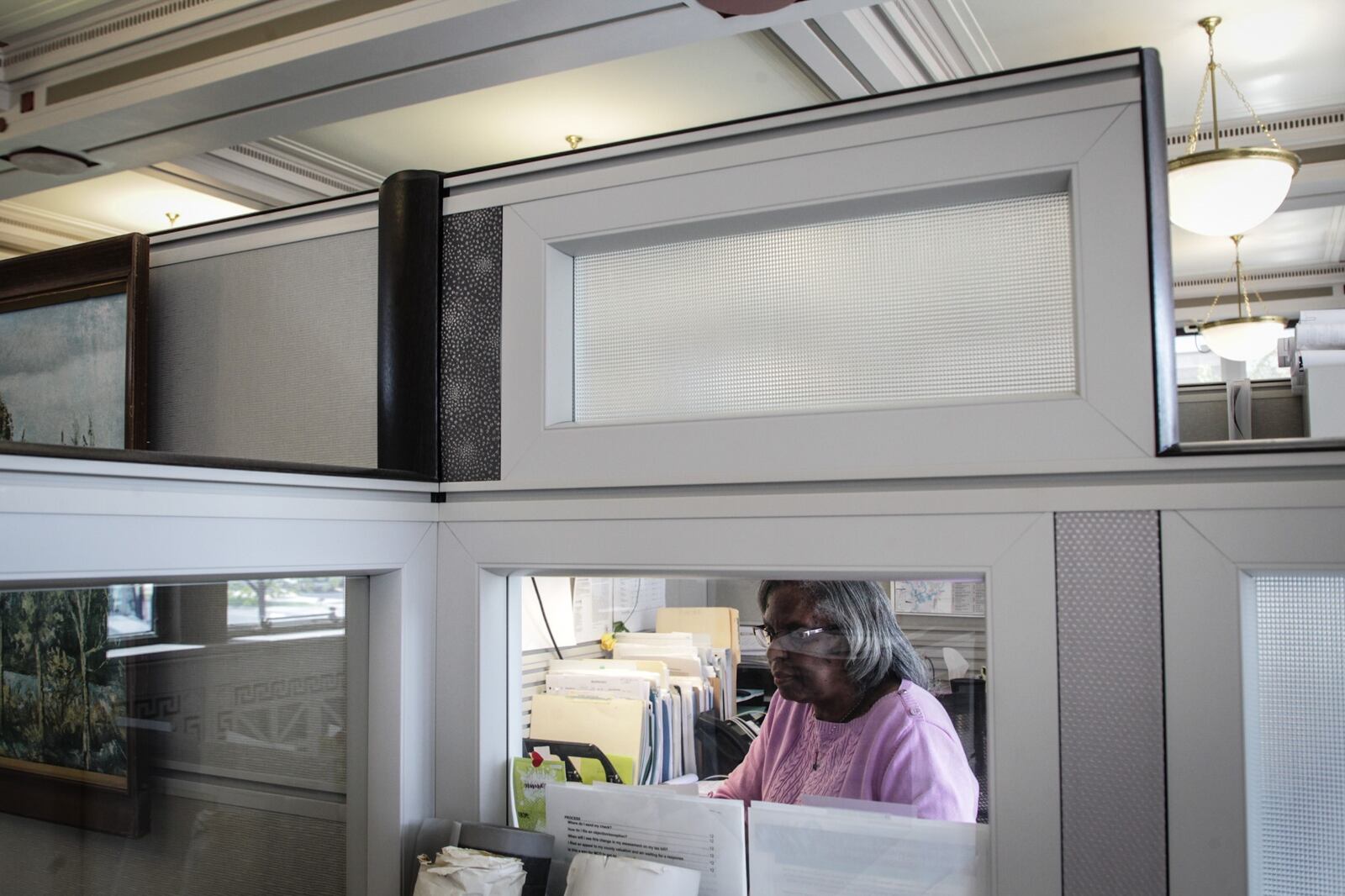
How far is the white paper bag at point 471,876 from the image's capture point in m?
0.88

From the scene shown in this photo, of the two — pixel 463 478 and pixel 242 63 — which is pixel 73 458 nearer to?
pixel 463 478

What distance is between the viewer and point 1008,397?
0.79 metres

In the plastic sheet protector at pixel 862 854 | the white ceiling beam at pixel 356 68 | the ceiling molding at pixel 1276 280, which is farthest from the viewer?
the ceiling molding at pixel 1276 280

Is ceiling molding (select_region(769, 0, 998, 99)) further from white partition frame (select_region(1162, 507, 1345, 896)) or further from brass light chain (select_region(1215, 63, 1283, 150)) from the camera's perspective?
white partition frame (select_region(1162, 507, 1345, 896))

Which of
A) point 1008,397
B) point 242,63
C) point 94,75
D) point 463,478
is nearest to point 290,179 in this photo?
point 94,75

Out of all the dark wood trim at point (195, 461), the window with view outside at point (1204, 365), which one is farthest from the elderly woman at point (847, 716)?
the window with view outside at point (1204, 365)

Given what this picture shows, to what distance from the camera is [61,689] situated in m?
0.79

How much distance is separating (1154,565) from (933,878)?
30 centimetres

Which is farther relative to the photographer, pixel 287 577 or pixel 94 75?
pixel 94 75

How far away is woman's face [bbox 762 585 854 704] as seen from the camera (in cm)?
89

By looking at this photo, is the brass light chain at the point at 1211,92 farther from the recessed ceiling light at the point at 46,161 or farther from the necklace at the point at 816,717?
the recessed ceiling light at the point at 46,161

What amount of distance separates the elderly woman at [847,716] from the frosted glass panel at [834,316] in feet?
0.58

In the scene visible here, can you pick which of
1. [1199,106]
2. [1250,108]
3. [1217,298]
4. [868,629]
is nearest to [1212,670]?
[868,629]

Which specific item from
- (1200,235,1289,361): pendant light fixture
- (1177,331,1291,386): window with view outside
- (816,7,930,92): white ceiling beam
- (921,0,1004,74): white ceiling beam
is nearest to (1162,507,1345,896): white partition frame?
(816,7,930,92): white ceiling beam
